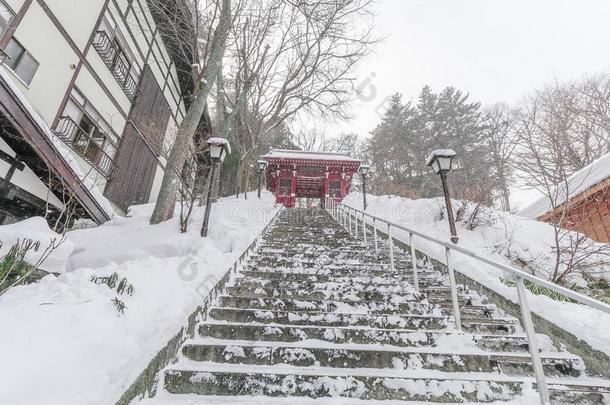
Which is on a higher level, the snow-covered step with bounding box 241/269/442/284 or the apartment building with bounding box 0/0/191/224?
the apartment building with bounding box 0/0/191/224

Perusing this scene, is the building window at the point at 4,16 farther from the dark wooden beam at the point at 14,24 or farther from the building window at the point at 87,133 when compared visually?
the building window at the point at 87,133

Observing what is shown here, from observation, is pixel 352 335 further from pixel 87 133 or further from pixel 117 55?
pixel 117 55

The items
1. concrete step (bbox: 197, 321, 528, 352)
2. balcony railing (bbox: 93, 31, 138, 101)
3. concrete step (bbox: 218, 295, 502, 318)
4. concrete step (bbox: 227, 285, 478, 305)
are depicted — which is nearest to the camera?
concrete step (bbox: 197, 321, 528, 352)

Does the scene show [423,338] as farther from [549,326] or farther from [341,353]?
[549,326]

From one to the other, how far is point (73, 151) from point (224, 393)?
8.47m

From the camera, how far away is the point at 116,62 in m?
9.96

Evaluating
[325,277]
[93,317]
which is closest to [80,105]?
[93,317]

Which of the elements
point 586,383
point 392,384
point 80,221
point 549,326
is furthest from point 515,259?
point 80,221

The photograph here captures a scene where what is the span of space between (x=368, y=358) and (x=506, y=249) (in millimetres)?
6229

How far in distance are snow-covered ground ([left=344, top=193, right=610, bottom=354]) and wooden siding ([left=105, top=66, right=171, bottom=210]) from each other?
356 inches

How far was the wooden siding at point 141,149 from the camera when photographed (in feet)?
31.8

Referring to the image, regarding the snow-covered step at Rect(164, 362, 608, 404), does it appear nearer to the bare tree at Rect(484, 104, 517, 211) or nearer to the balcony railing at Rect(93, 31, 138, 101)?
the balcony railing at Rect(93, 31, 138, 101)

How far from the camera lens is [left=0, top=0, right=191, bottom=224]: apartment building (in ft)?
19.0

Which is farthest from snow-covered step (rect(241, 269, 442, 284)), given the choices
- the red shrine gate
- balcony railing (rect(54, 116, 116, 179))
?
the red shrine gate
